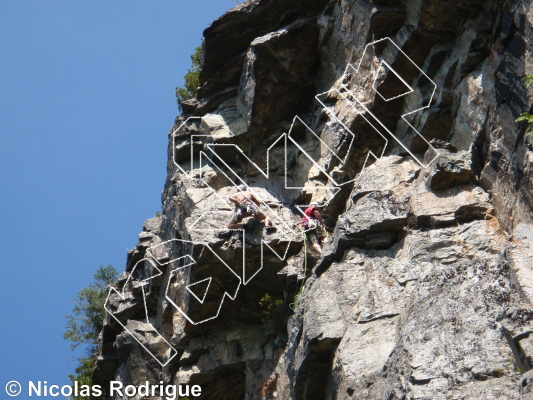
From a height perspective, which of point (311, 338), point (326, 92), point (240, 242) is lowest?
point (311, 338)

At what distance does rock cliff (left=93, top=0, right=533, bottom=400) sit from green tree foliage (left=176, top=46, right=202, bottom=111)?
5111 millimetres

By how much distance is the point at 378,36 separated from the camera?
17.8 metres

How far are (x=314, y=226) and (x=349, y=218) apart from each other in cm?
291

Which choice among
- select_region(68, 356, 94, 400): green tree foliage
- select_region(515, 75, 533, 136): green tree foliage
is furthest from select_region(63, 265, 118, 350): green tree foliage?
select_region(515, 75, 533, 136): green tree foliage

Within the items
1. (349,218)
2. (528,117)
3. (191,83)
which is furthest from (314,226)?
(191,83)

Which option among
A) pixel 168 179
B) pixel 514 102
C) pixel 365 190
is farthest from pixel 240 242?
pixel 514 102

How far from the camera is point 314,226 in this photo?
17094mm

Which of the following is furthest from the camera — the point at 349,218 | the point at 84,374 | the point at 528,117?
the point at 84,374

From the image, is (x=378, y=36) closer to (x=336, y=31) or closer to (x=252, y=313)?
(x=336, y=31)

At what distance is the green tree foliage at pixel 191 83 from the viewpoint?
2777cm

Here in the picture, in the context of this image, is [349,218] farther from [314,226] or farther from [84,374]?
[84,374]

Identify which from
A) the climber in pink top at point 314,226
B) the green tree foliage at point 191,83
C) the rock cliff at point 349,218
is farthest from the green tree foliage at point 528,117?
the green tree foliage at point 191,83

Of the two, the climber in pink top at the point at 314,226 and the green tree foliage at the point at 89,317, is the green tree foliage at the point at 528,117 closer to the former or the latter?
the climber in pink top at the point at 314,226

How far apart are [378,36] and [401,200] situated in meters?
5.59
